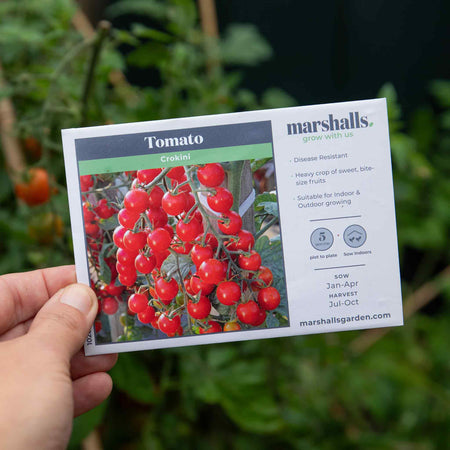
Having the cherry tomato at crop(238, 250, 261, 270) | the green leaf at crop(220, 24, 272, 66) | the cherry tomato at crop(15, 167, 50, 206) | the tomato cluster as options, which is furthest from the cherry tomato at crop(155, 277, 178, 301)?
the green leaf at crop(220, 24, 272, 66)

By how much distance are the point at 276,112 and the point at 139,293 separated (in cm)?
33

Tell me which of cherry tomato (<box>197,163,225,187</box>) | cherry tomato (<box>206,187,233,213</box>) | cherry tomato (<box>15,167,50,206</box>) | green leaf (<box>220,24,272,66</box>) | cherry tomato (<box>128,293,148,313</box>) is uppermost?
green leaf (<box>220,24,272,66</box>)

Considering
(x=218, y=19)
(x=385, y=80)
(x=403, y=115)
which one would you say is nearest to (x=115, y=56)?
(x=218, y=19)

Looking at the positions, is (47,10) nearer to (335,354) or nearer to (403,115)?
(335,354)

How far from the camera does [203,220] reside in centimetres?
65

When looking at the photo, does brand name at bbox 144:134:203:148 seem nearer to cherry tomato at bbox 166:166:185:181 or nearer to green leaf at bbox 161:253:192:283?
cherry tomato at bbox 166:166:185:181

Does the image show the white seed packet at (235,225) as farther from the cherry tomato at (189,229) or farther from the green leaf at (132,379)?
the green leaf at (132,379)

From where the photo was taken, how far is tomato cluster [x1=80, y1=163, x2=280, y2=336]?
643 mm

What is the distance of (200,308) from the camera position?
66cm

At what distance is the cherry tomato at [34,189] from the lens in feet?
2.87

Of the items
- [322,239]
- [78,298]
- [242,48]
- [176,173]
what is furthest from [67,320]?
[242,48]

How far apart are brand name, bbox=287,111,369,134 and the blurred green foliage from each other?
0.14 m

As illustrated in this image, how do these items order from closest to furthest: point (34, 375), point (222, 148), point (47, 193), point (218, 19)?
point (34, 375) < point (222, 148) < point (47, 193) < point (218, 19)

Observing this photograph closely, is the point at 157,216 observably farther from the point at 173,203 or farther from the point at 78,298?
the point at 78,298
